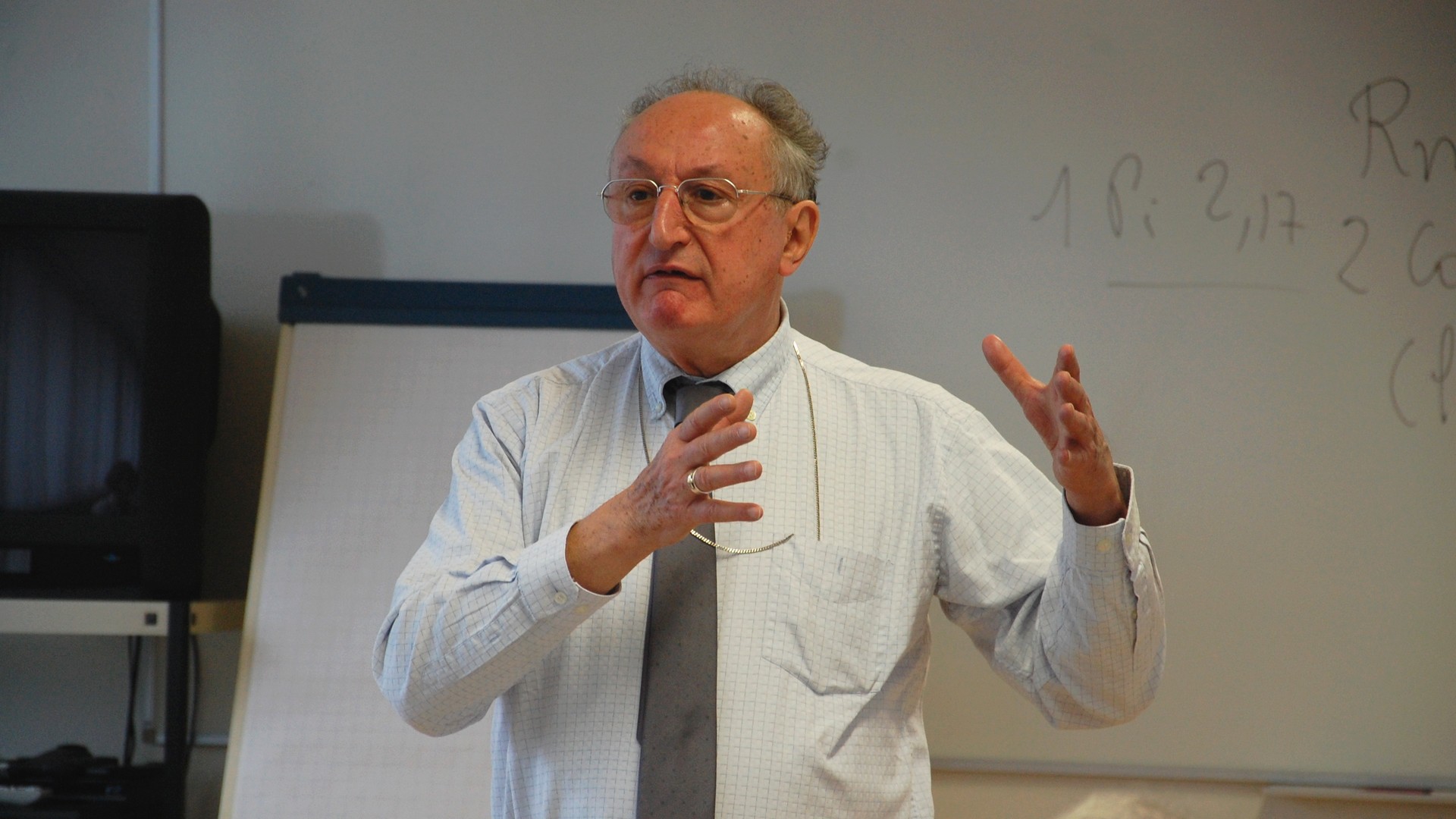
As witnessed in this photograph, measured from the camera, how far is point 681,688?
4.06 feet

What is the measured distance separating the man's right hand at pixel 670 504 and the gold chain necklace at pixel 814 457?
0.19m

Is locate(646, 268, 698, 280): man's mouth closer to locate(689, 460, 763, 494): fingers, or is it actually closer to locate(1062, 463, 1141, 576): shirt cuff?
locate(689, 460, 763, 494): fingers

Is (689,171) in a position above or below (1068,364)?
above

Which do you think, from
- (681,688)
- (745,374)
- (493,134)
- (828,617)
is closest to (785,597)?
(828,617)

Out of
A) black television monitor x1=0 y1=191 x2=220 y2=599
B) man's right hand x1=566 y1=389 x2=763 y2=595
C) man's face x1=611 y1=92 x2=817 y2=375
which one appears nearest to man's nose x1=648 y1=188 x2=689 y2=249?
man's face x1=611 y1=92 x2=817 y2=375

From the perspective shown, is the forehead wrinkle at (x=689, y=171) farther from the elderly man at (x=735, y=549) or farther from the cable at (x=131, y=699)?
the cable at (x=131, y=699)

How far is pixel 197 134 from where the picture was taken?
2381 mm

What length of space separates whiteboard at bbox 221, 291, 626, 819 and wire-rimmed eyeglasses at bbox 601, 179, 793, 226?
825 millimetres

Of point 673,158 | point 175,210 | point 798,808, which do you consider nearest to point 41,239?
point 175,210

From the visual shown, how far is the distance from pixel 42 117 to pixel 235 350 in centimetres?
63

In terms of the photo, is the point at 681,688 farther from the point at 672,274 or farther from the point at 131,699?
the point at 131,699

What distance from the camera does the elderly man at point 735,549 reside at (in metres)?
1.14

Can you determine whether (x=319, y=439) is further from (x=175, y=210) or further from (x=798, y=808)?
(x=798, y=808)

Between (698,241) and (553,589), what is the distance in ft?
1.50
